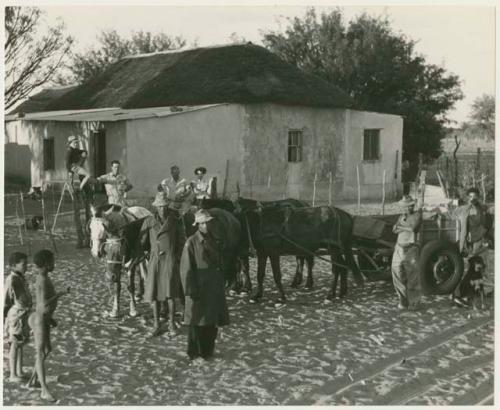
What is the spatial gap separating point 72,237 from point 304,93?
11.5 meters

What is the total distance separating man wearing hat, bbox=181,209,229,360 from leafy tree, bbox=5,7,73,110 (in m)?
3.95

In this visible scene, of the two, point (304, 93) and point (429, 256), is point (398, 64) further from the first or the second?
point (429, 256)

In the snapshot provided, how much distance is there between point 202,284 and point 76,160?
23.3 feet

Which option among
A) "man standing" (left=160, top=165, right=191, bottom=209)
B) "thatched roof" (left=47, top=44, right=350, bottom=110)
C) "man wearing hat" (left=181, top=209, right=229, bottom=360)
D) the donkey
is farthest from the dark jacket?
"thatched roof" (left=47, top=44, right=350, bottom=110)

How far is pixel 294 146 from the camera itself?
78.9ft

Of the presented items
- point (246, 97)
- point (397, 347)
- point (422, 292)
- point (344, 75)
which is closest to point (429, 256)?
point (422, 292)

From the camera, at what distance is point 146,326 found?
28.9 feet

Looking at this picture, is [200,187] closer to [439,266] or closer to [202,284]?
[439,266]

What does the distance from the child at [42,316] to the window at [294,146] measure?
696 inches

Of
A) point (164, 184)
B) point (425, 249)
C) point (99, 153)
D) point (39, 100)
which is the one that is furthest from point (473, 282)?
point (39, 100)

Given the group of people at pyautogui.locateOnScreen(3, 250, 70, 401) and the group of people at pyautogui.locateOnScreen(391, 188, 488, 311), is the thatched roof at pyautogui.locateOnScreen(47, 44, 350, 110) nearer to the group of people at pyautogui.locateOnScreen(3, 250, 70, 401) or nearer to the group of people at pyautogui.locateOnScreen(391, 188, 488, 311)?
the group of people at pyautogui.locateOnScreen(391, 188, 488, 311)

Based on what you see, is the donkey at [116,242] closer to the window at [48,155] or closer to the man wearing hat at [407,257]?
the man wearing hat at [407,257]

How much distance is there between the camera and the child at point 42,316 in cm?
649

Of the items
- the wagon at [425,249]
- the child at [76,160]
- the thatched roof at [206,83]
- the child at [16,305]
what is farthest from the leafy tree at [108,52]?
the child at [16,305]
